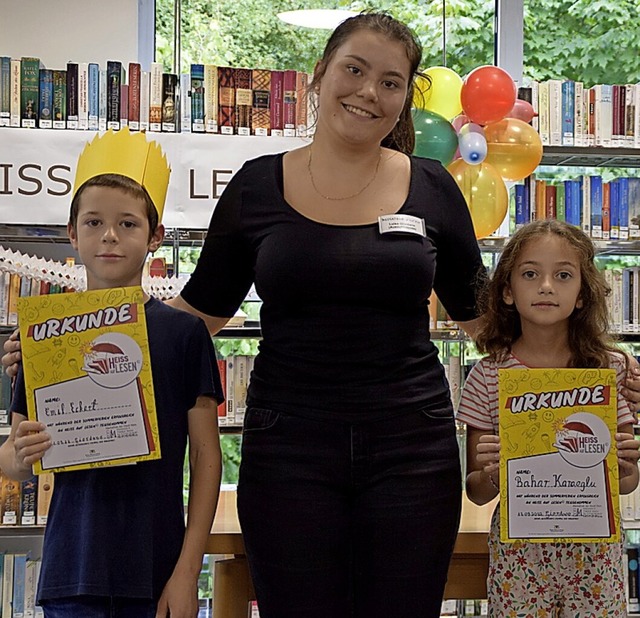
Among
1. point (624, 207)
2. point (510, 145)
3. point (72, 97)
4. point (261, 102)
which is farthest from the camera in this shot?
point (624, 207)

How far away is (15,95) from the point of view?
362cm

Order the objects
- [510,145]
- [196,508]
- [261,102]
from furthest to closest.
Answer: [261,102] → [510,145] → [196,508]

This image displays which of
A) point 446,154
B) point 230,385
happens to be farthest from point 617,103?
point 230,385

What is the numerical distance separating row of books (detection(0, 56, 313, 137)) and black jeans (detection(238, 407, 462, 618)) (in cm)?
252

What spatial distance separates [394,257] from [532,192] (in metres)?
2.79

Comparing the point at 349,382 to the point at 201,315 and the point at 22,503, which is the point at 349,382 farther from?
the point at 22,503

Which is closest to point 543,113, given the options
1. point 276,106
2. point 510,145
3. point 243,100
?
point 510,145

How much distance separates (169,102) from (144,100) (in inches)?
4.1

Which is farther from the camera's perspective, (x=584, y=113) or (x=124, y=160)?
(x=584, y=113)

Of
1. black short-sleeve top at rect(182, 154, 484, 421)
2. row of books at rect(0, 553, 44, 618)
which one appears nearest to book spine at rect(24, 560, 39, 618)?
row of books at rect(0, 553, 44, 618)

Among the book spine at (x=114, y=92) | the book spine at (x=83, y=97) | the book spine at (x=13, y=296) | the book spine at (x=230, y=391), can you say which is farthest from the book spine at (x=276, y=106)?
the book spine at (x=13, y=296)

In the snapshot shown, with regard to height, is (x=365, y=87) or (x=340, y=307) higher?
(x=365, y=87)

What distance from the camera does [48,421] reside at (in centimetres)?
148

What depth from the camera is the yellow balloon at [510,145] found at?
337 cm
